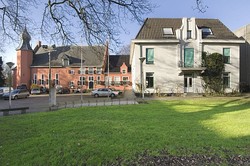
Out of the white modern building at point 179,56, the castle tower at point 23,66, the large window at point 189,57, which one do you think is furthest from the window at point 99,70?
the large window at point 189,57

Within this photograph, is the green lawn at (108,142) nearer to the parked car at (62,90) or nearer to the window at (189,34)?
the window at (189,34)

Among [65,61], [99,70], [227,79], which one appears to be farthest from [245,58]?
[65,61]

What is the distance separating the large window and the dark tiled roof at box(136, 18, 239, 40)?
3.01 meters

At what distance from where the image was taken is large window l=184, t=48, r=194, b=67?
2931 cm

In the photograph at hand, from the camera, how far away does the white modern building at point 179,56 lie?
2886 cm

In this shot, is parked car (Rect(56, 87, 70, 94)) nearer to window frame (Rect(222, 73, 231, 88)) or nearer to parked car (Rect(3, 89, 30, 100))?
parked car (Rect(3, 89, 30, 100))

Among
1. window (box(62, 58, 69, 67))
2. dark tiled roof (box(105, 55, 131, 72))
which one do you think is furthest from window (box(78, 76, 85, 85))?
dark tiled roof (box(105, 55, 131, 72))

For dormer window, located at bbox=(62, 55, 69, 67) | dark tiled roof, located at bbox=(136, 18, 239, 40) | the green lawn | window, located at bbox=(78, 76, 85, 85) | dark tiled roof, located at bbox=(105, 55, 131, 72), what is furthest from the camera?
dark tiled roof, located at bbox=(105, 55, 131, 72)

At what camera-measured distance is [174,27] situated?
30.8 meters

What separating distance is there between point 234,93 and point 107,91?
58.7ft

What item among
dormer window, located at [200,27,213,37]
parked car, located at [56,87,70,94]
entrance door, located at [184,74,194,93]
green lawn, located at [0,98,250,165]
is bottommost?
green lawn, located at [0,98,250,165]

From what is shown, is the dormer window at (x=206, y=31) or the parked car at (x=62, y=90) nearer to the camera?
the dormer window at (x=206, y=31)

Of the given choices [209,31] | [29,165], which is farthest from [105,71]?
[29,165]

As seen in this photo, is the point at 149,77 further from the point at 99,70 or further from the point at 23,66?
the point at 23,66
